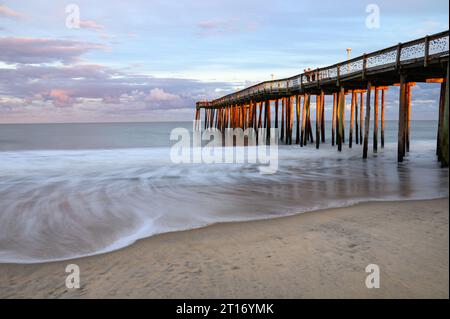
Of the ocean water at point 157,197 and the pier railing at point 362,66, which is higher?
the pier railing at point 362,66

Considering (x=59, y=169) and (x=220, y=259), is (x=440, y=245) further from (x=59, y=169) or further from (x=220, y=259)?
(x=59, y=169)

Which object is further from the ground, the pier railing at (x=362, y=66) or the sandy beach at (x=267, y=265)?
the pier railing at (x=362, y=66)

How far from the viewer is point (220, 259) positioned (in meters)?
4.56

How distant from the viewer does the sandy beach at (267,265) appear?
3693mm

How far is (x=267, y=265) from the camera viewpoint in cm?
428

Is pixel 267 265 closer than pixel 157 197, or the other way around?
pixel 267 265

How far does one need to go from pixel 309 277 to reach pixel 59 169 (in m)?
14.4

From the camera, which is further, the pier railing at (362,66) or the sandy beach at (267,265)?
the pier railing at (362,66)

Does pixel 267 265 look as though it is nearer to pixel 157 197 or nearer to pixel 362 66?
pixel 157 197

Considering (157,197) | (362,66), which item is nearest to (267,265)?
(157,197)

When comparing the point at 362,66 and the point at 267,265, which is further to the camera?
the point at 362,66
